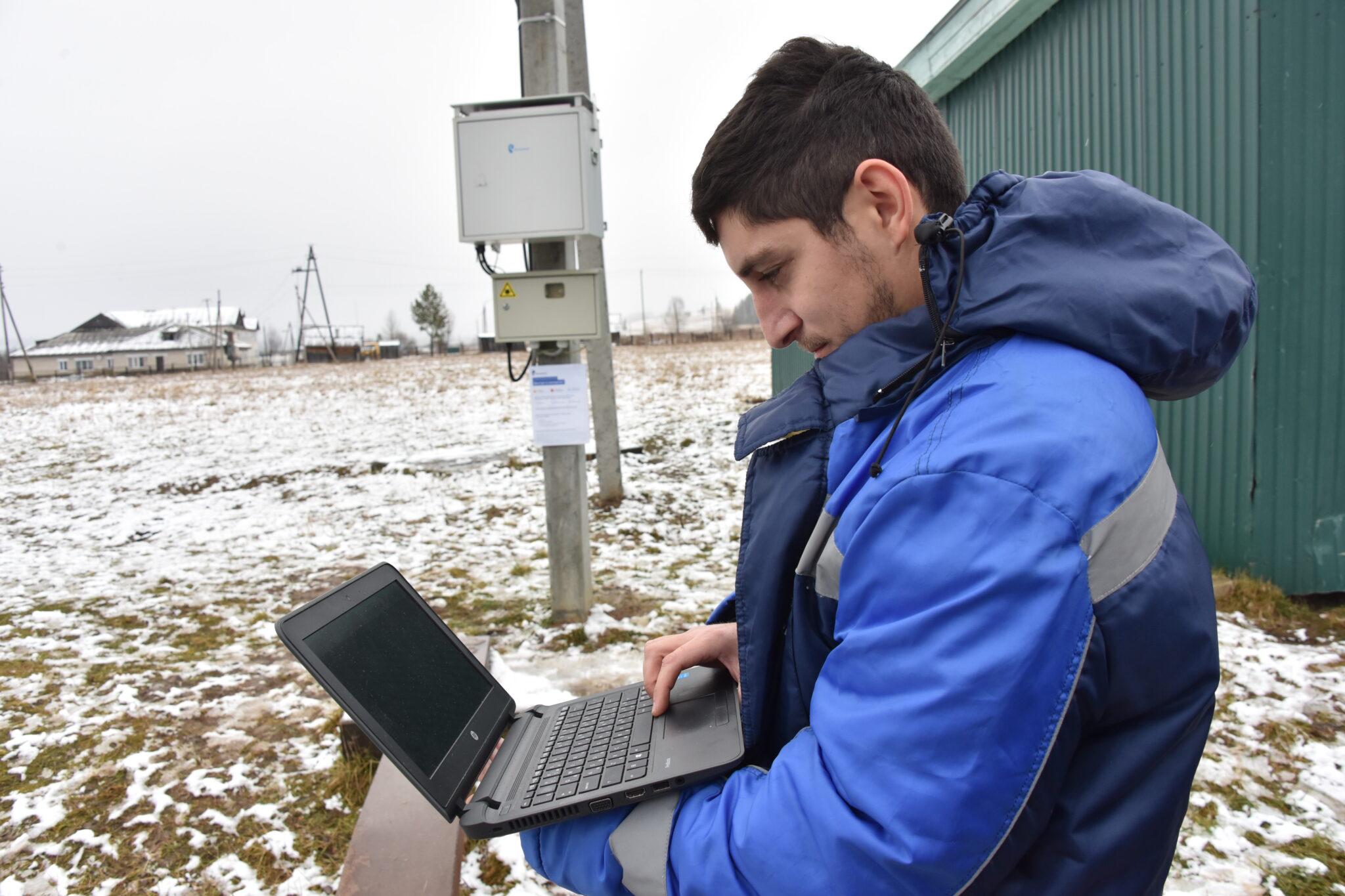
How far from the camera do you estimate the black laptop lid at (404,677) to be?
1199 mm

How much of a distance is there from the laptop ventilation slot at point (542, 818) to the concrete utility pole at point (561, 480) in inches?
127

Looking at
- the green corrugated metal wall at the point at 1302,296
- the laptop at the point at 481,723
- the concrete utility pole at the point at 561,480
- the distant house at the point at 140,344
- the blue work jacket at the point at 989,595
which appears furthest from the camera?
the distant house at the point at 140,344

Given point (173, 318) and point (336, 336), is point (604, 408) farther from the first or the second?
point (173, 318)

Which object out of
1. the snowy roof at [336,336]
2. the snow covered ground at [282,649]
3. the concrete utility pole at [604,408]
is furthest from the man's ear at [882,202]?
the snowy roof at [336,336]

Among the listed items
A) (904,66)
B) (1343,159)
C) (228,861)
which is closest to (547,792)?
(228,861)

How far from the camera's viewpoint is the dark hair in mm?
1102

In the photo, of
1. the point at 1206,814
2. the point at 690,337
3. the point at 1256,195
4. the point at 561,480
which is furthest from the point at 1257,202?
the point at 690,337

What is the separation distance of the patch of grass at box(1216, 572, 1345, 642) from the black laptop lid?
4025 millimetres

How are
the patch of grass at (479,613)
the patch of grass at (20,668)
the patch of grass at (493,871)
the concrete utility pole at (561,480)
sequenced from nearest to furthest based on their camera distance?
the patch of grass at (493,871) < the patch of grass at (20,668) < the concrete utility pole at (561,480) < the patch of grass at (479,613)

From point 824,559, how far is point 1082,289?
17.1 inches

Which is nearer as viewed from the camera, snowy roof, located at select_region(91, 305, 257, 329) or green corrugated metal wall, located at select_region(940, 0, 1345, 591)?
green corrugated metal wall, located at select_region(940, 0, 1345, 591)

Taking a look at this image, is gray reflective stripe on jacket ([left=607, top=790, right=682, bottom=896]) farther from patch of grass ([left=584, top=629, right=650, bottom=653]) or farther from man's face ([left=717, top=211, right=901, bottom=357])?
patch of grass ([left=584, top=629, right=650, bottom=653])

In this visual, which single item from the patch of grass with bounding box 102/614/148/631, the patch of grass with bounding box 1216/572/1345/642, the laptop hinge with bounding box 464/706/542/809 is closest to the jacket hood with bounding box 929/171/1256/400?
the laptop hinge with bounding box 464/706/542/809

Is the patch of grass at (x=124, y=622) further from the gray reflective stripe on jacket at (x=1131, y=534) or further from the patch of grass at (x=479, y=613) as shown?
the gray reflective stripe on jacket at (x=1131, y=534)
